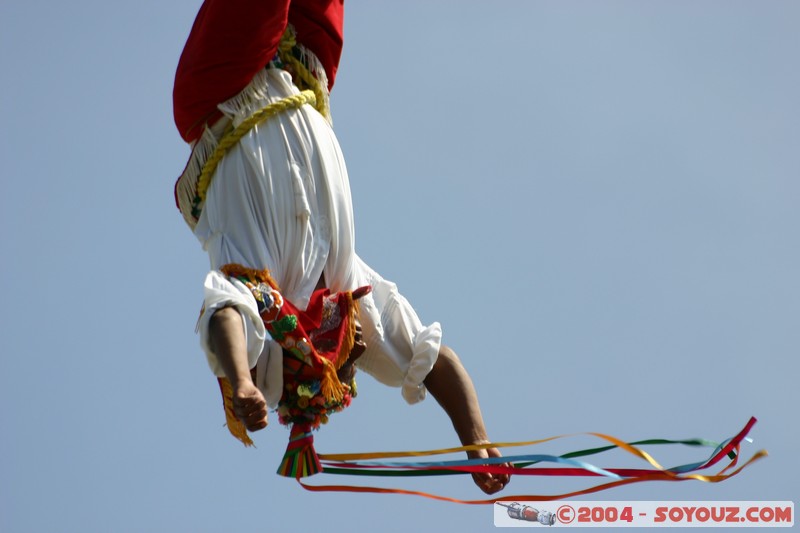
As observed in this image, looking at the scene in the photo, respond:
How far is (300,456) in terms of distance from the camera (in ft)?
22.5

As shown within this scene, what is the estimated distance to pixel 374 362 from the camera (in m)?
7.22

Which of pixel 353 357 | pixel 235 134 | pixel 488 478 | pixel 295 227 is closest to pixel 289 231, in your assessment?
pixel 295 227

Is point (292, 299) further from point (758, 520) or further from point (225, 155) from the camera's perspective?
point (758, 520)

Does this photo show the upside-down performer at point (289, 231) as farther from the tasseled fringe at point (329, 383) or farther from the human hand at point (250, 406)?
the human hand at point (250, 406)

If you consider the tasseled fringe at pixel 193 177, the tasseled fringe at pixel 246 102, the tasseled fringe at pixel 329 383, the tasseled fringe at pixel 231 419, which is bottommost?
the tasseled fringe at pixel 231 419

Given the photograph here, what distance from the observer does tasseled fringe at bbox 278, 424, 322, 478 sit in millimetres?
6832

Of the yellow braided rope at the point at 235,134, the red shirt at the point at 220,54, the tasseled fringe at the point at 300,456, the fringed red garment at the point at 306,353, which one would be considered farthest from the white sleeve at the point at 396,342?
the red shirt at the point at 220,54

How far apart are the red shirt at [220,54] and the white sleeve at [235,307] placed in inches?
36.7

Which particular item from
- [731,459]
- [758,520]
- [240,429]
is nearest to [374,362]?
[240,429]

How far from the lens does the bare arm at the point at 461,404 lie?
721 cm

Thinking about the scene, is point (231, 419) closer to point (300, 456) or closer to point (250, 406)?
point (300, 456)

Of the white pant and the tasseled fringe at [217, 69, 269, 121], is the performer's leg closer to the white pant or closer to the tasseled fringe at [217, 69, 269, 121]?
the white pant

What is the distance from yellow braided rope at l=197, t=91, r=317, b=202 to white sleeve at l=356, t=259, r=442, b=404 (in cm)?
83

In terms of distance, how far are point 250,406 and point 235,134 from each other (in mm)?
1445
